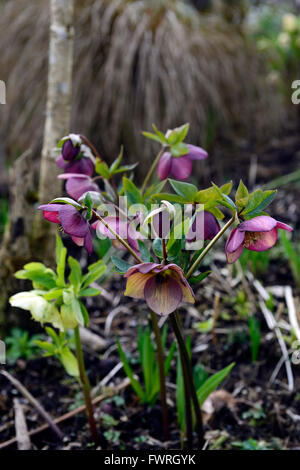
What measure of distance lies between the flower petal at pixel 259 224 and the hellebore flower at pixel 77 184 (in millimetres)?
361

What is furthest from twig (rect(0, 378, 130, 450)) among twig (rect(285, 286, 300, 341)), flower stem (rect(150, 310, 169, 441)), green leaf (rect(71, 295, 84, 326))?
twig (rect(285, 286, 300, 341))

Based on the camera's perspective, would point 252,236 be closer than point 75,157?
Yes

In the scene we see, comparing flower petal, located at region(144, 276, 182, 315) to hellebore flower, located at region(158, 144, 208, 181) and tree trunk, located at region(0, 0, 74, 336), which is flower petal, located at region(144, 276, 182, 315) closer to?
hellebore flower, located at region(158, 144, 208, 181)

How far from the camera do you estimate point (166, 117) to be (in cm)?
235

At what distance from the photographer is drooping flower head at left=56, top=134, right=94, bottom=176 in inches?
38.3

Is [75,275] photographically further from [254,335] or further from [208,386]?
[254,335]

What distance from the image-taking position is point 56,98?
1.43m

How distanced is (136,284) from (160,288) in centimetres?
4

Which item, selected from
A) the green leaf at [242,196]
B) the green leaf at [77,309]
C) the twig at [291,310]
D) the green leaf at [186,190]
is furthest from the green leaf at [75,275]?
the twig at [291,310]

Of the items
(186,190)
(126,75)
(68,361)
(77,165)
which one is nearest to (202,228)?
(186,190)
